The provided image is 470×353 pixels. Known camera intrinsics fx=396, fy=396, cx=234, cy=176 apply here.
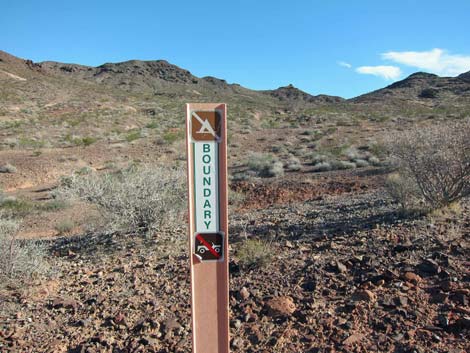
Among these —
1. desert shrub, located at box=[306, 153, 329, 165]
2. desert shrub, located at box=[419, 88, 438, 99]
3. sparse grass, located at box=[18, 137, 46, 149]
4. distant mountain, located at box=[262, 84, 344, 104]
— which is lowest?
desert shrub, located at box=[306, 153, 329, 165]

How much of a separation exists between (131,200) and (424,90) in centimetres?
7378

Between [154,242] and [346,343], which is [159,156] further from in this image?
[346,343]

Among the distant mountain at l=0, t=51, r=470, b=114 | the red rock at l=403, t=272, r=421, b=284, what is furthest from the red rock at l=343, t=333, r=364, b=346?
the distant mountain at l=0, t=51, r=470, b=114

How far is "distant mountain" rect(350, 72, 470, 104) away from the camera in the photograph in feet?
199

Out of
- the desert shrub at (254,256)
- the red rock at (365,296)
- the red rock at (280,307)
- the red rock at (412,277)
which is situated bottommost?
the red rock at (280,307)

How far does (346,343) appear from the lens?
344 cm

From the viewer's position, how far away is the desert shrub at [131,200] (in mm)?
6609

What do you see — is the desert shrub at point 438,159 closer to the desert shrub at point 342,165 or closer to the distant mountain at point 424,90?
the desert shrub at point 342,165

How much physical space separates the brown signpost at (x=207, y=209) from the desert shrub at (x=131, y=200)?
13.3 feet

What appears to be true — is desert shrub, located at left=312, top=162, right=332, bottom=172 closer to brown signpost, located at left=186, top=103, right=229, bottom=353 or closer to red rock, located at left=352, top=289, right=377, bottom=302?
red rock, located at left=352, top=289, right=377, bottom=302

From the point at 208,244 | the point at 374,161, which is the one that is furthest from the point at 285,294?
the point at 374,161

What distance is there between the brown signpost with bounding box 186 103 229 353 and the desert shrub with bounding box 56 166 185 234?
4063 mm

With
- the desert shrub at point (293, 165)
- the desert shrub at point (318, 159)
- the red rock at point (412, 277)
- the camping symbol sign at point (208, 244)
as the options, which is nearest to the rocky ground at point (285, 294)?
the red rock at point (412, 277)

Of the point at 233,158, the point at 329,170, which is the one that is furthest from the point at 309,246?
the point at 233,158
